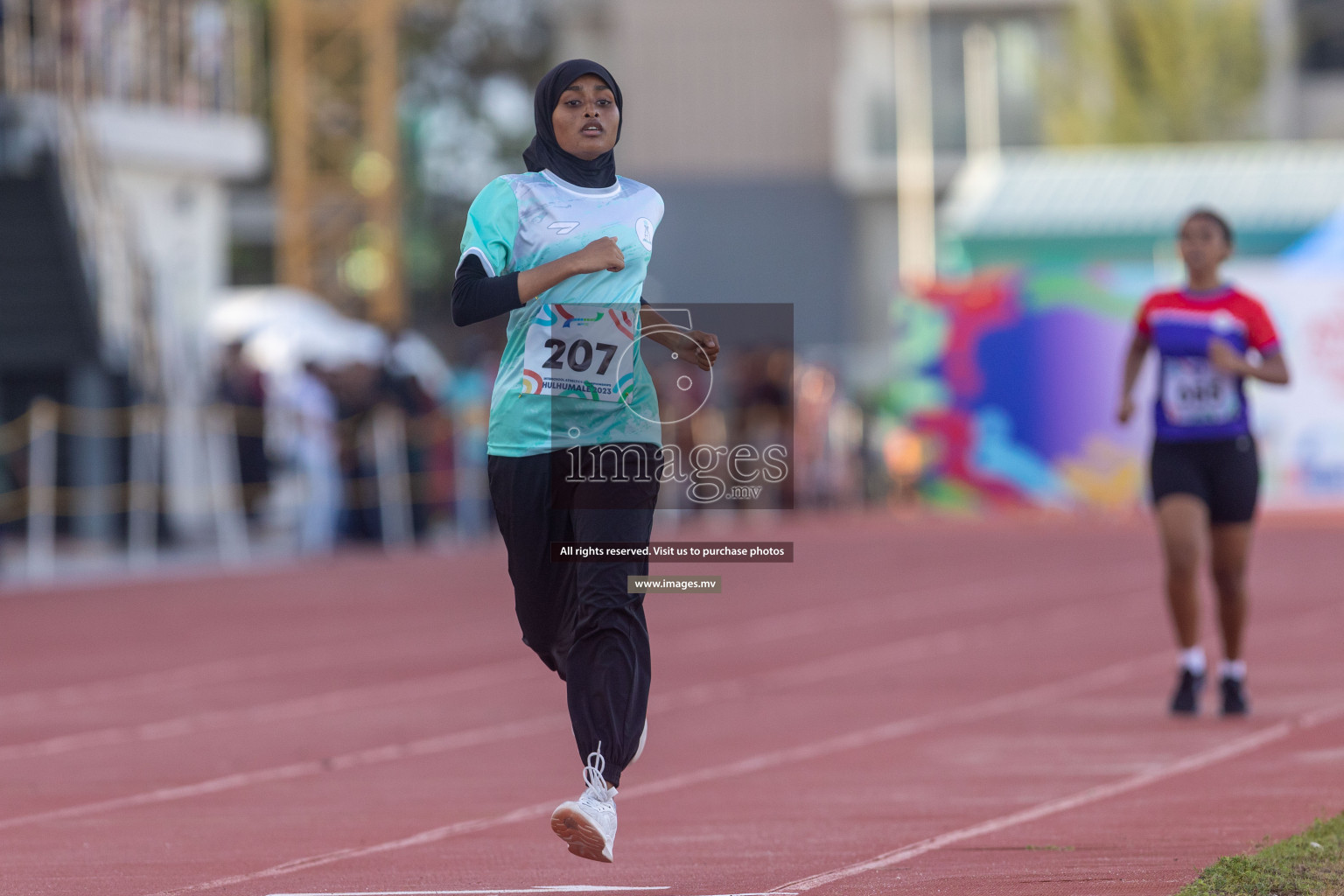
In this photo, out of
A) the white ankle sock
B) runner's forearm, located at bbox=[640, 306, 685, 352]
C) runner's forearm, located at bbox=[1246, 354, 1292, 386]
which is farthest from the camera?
the white ankle sock

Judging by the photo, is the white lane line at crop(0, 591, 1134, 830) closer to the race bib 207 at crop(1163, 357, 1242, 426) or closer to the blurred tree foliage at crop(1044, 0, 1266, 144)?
the race bib 207 at crop(1163, 357, 1242, 426)

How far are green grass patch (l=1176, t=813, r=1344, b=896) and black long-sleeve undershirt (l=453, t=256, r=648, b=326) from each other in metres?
2.12

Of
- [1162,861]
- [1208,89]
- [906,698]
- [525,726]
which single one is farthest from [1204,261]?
[1208,89]

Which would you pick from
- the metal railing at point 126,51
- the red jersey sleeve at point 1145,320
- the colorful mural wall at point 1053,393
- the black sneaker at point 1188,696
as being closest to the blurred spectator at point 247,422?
the metal railing at point 126,51

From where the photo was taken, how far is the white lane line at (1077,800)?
6.34 metres

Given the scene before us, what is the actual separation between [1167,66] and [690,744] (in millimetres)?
36497

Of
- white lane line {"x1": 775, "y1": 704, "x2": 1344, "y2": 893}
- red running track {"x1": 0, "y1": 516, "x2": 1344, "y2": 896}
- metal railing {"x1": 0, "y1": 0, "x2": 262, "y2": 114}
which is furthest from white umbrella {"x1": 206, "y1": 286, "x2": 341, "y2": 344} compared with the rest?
white lane line {"x1": 775, "y1": 704, "x2": 1344, "y2": 893}

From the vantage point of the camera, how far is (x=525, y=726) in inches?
423

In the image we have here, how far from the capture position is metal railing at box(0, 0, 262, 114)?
25.5 meters

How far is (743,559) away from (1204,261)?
15.8ft

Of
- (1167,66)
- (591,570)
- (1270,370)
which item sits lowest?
(591,570)

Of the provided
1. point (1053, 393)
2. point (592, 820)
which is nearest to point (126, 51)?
point (1053, 393)

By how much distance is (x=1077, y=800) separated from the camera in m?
7.88

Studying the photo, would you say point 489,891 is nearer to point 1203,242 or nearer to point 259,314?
point 1203,242
